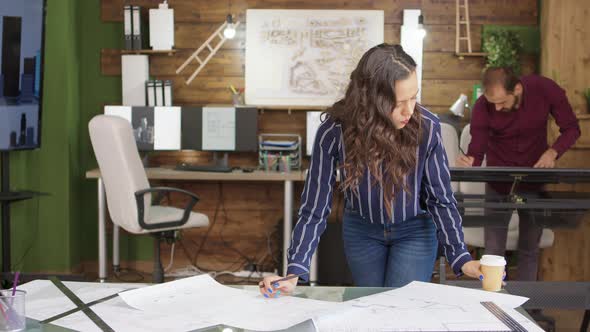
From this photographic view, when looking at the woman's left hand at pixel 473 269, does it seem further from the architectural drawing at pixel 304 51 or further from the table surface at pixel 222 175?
the architectural drawing at pixel 304 51

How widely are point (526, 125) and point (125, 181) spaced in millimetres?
2163

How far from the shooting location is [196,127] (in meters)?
5.08

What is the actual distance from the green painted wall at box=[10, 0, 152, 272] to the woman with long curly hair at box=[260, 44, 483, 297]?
3.18m

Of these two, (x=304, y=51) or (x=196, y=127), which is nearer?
(x=196, y=127)

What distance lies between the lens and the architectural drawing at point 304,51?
5207mm

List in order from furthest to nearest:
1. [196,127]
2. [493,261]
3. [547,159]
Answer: [196,127], [547,159], [493,261]

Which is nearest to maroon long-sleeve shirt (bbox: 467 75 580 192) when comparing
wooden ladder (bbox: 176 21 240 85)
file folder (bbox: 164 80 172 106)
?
wooden ladder (bbox: 176 21 240 85)

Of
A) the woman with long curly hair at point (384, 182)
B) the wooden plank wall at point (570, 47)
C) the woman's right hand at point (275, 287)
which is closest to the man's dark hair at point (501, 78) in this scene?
the wooden plank wall at point (570, 47)

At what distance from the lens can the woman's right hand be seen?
64.2 inches

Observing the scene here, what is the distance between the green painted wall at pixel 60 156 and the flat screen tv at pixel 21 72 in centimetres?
51

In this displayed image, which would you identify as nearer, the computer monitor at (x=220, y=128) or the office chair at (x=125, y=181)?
the office chair at (x=125, y=181)

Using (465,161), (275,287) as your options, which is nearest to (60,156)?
(465,161)

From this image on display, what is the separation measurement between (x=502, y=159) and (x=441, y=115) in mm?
1132

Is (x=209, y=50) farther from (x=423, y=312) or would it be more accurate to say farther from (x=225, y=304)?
(x=423, y=312)
